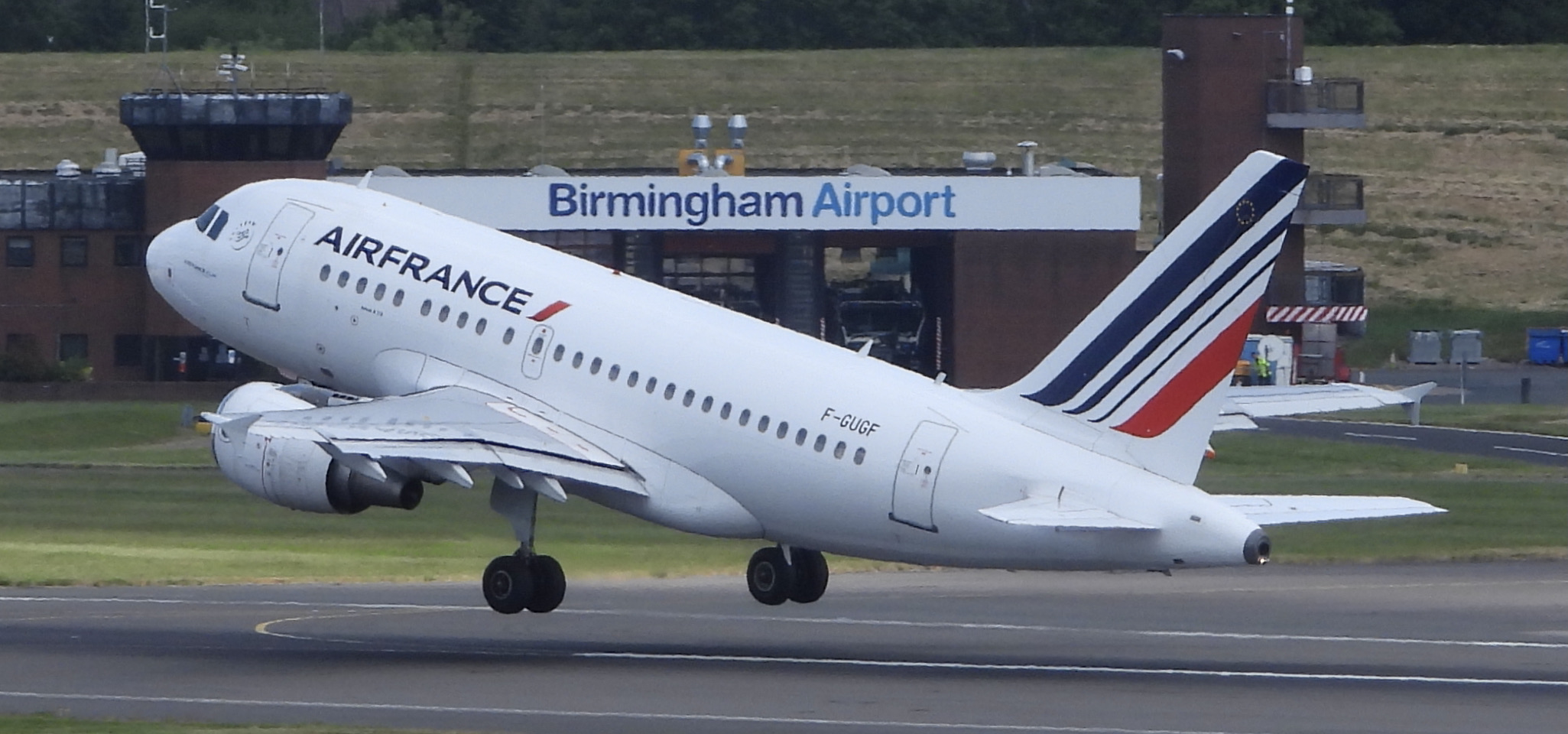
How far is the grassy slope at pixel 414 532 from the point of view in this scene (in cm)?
5016

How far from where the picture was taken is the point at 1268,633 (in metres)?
40.1

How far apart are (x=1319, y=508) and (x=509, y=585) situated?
13.0 m

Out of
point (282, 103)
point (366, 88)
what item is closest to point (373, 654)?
point (282, 103)

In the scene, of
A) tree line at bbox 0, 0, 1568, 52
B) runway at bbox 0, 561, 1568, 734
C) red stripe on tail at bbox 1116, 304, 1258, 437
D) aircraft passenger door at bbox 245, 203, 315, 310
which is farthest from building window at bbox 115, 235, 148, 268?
tree line at bbox 0, 0, 1568, 52

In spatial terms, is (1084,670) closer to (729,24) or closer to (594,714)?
(594,714)

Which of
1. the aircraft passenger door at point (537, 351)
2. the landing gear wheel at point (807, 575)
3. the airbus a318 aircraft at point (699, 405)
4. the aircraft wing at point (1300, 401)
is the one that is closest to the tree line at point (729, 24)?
the airbus a318 aircraft at point (699, 405)

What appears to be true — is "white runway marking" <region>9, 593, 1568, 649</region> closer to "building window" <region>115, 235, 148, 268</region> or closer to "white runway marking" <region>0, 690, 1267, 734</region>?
"white runway marking" <region>0, 690, 1267, 734</region>

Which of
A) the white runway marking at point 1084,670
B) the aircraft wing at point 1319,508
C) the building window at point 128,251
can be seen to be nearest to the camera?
the aircraft wing at point 1319,508

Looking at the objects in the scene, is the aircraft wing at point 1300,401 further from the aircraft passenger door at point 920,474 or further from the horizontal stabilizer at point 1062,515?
the aircraft passenger door at point 920,474

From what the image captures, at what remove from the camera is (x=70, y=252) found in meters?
96.5

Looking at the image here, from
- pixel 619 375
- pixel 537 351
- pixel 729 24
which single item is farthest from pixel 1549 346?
pixel 619 375

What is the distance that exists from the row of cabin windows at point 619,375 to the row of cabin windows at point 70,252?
5639 centimetres

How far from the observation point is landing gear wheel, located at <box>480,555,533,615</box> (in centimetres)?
3931

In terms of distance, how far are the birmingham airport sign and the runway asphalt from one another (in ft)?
43.9
